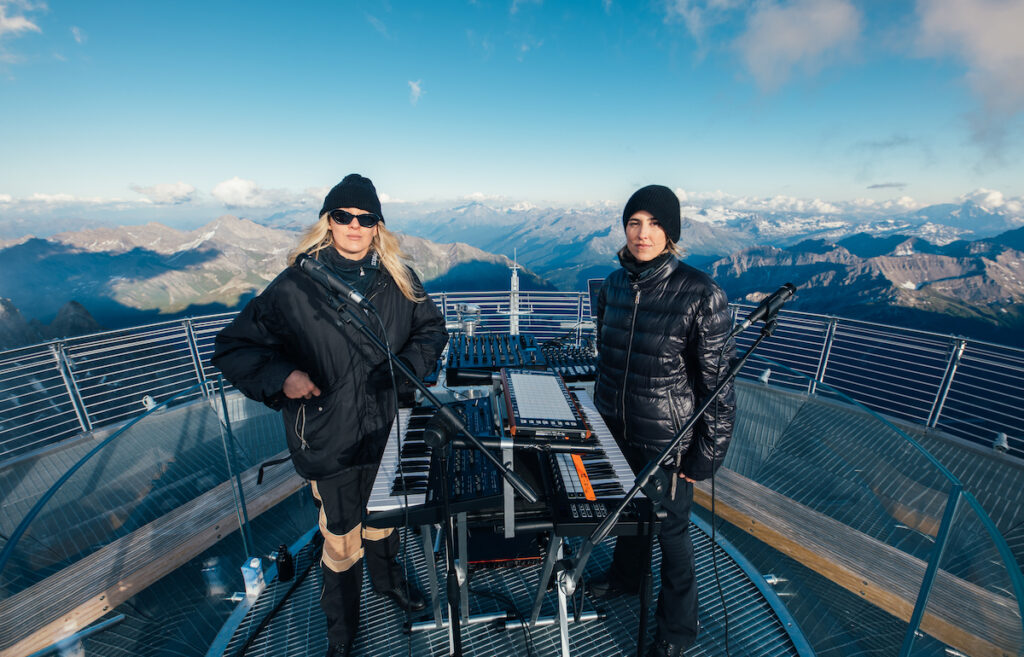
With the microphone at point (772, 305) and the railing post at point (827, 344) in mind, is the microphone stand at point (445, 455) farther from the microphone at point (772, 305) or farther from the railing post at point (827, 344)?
the railing post at point (827, 344)

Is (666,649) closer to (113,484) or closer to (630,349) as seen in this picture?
(630,349)

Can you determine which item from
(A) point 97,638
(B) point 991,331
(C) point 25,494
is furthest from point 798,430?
(B) point 991,331

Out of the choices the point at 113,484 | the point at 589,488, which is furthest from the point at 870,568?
the point at 113,484

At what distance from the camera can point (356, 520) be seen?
2.29 meters

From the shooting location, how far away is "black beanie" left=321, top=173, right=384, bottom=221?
2.13m

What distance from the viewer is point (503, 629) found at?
8.75 ft

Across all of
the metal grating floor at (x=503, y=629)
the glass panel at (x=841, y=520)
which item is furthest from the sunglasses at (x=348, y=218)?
the metal grating floor at (x=503, y=629)

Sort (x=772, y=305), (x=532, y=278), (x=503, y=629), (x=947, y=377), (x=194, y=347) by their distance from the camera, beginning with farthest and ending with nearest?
(x=532, y=278)
(x=947, y=377)
(x=194, y=347)
(x=503, y=629)
(x=772, y=305)

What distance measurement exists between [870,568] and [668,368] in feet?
7.54

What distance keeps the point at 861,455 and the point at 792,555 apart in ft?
4.65

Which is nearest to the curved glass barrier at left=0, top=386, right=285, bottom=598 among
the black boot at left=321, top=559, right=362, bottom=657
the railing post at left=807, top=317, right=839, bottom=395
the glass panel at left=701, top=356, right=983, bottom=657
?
the black boot at left=321, top=559, right=362, bottom=657

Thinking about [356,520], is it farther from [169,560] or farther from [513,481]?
[169,560]

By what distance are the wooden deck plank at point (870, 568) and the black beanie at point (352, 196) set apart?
2802 millimetres

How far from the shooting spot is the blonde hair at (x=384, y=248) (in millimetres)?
2244
